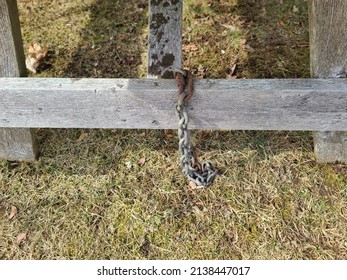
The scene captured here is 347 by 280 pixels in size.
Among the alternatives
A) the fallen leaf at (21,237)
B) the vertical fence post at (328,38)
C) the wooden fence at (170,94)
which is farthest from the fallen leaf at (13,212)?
the vertical fence post at (328,38)

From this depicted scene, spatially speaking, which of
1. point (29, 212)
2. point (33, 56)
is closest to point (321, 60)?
point (29, 212)

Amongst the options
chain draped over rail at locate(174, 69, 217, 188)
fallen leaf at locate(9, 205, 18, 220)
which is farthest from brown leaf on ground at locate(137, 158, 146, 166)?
fallen leaf at locate(9, 205, 18, 220)

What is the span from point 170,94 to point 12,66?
971mm

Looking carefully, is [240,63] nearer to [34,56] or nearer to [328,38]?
[328,38]

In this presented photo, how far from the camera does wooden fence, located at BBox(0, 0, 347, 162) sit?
2.24 meters

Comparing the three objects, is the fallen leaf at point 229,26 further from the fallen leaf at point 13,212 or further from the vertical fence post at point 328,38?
the fallen leaf at point 13,212

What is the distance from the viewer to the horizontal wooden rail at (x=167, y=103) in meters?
2.24

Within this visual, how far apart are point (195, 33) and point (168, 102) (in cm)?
147

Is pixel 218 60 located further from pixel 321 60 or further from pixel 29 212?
pixel 29 212

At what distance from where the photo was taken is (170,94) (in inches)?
88.4

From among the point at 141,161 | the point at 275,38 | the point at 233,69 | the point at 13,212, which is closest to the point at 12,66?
the point at 13,212

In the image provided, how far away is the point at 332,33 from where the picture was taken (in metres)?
2.27

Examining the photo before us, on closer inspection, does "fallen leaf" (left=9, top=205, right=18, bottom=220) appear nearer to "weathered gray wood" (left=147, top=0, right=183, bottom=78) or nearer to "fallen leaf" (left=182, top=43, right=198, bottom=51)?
"weathered gray wood" (left=147, top=0, right=183, bottom=78)

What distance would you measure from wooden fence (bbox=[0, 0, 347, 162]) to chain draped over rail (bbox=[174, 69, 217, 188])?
186mm
